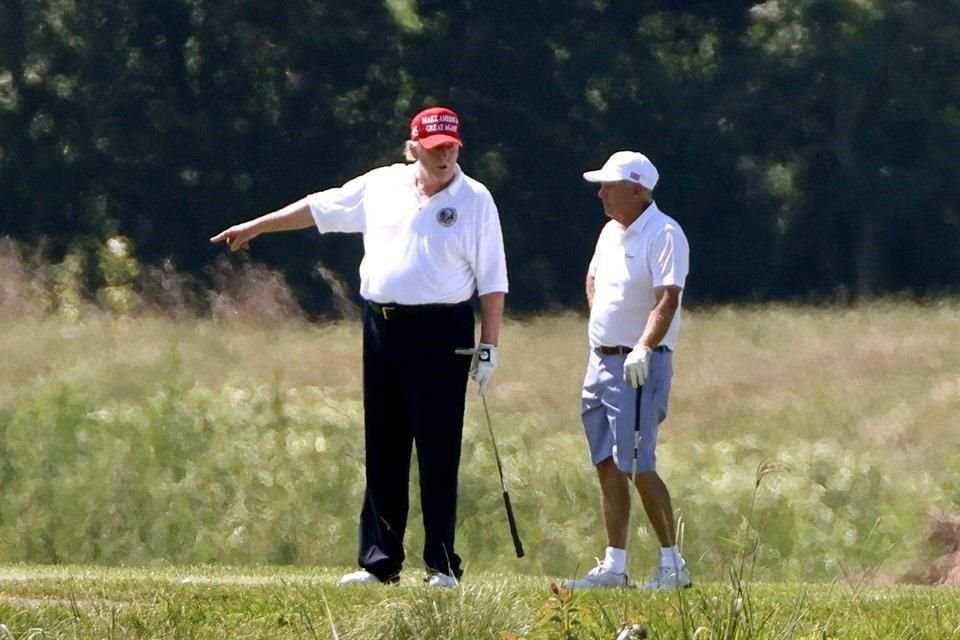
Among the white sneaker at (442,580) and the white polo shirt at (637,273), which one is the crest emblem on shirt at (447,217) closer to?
the white polo shirt at (637,273)

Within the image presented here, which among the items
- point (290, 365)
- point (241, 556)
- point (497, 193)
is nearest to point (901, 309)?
point (290, 365)

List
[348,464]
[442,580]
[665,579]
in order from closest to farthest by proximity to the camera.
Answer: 1. [442,580]
2. [665,579]
3. [348,464]

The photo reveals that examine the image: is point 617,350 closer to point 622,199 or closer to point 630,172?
point 622,199

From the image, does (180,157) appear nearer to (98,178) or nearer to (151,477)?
(98,178)

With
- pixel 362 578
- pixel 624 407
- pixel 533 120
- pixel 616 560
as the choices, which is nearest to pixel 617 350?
pixel 624 407

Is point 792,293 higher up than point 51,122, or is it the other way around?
point 51,122

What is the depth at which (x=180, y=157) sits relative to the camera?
1688 inches

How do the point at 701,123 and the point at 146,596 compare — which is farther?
the point at 701,123

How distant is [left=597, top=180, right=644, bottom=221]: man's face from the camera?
30.5 ft

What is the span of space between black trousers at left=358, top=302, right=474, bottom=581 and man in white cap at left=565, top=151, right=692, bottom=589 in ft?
2.10

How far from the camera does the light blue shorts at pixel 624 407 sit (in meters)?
9.24

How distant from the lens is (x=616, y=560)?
9.40 meters

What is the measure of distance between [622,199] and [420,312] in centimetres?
103

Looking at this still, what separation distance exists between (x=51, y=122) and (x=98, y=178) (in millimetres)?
1348
